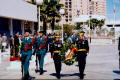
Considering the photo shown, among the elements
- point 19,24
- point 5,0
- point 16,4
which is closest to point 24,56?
point 5,0

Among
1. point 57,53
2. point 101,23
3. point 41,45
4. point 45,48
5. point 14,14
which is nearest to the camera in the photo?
point 57,53

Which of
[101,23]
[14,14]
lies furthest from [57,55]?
[101,23]

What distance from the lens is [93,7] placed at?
6841 inches

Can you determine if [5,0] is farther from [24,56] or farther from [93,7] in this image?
[93,7]

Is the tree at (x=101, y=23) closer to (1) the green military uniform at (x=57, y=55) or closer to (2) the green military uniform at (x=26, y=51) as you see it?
(1) the green military uniform at (x=57, y=55)

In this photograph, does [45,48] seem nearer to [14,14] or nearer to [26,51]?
[26,51]

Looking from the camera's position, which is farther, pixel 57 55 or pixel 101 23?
pixel 101 23

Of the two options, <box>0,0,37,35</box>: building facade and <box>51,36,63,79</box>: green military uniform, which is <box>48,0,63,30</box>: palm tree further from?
<box>51,36,63,79</box>: green military uniform

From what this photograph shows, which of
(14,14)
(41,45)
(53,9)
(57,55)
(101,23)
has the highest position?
(53,9)

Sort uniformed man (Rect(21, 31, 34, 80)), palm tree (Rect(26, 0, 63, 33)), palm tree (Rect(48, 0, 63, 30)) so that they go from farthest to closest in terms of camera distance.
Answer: palm tree (Rect(48, 0, 63, 30)) < palm tree (Rect(26, 0, 63, 33)) < uniformed man (Rect(21, 31, 34, 80))

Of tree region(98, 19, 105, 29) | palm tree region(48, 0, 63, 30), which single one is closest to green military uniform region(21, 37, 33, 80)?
palm tree region(48, 0, 63, 30)

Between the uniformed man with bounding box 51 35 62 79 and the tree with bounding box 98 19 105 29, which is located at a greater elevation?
the tree with bounding box 98 19 105 29

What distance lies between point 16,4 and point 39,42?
68.6 ft

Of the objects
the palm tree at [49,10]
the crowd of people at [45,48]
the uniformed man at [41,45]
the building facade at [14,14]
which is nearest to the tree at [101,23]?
the palm tree at [49,10]
